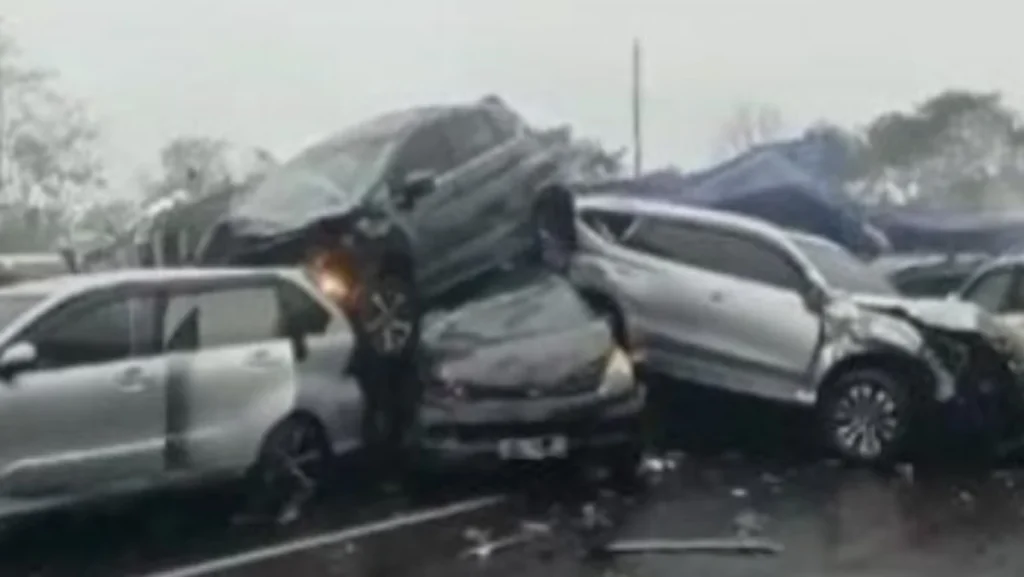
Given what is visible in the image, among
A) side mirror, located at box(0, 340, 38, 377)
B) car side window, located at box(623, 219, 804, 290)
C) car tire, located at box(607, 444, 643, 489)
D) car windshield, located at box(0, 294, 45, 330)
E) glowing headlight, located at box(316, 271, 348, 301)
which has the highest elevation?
car side window, located at box(623, 219, 804, 290)

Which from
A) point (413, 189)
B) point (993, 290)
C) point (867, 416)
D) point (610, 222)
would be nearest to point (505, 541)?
point (413, 189)

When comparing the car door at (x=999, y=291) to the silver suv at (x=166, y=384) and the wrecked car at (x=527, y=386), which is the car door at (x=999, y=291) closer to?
the wrecked car at (x=527, y=386)

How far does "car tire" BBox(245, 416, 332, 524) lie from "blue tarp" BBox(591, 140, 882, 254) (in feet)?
17.9

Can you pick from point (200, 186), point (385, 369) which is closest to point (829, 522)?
point (385, 369)

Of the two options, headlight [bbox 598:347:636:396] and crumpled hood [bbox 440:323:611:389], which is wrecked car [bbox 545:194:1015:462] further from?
crumpled hood [bbox 440:323:611:389]

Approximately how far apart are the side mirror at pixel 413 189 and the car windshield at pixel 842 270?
9.39ft

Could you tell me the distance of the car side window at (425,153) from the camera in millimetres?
13758

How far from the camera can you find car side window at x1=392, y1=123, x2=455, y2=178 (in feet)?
45.1

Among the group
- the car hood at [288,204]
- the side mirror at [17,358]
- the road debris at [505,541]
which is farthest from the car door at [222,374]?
the car hood at [288,204]

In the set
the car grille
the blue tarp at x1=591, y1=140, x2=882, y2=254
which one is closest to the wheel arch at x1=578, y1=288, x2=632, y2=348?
the car grille

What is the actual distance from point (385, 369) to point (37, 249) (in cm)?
454

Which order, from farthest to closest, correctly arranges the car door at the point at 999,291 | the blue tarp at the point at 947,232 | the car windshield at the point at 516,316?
the blue tarp at the point at 947,232 → the car door at the point at 999,291 → the car windshield at the point at 516,316

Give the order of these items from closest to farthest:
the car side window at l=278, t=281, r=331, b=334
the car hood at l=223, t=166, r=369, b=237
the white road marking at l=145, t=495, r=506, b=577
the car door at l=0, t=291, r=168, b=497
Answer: the white road marking at l=145, t=495, r=506, b=577
the car door at l=0, t=291, r=168, b=497
the car side window at l=278, t=281, r=331, b=334
the car hood at l=223, t=166, r=369, b=237

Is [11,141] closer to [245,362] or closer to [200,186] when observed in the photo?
[200,186]
